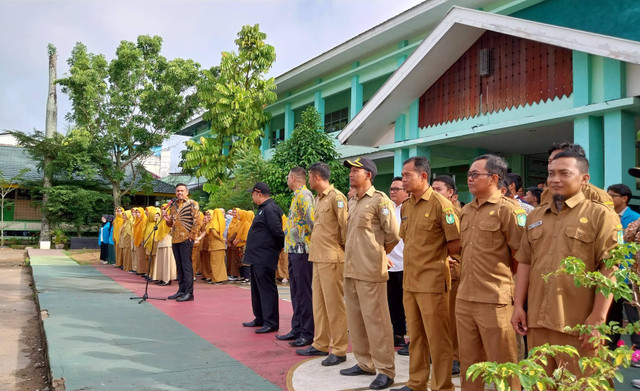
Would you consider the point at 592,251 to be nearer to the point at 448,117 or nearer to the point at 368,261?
the point at 368,261

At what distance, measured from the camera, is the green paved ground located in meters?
4.31

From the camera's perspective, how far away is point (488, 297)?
130 inches

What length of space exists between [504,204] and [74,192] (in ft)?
82.8

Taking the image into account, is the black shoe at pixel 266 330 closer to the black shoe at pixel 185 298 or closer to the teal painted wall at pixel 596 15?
the black shoe at pixel 185 298

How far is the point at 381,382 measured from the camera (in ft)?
13.5

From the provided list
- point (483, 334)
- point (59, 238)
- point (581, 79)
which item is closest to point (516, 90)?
point (581, 79)

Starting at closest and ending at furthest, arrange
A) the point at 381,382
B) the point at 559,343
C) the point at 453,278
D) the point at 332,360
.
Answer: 1. the point at 559,343
2. the point at 381,382
3. the point at 453,278
4. the point at 332,360

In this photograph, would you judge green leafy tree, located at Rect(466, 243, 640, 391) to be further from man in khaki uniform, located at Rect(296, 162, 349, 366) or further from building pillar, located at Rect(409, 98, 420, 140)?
building pillar, located at Rect(409, 98, 420, 140)

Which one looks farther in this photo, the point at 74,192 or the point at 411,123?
the point at 74,192

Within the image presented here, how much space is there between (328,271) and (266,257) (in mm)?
1482

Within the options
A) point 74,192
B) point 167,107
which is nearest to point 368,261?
point 167,107

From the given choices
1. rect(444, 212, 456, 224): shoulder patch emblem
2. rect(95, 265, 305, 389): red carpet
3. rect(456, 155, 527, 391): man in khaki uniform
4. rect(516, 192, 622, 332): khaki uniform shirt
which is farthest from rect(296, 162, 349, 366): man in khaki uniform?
rect(516, 192, 622, 332): khaki uniform shirt

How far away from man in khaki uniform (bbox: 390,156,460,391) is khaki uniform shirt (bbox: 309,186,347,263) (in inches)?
41.8

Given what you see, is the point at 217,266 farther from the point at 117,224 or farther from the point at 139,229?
the point at 117,224
